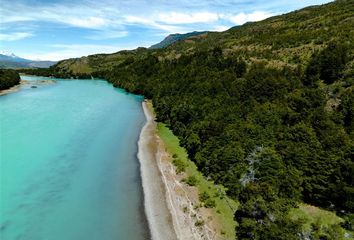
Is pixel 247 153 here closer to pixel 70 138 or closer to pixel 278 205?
pixel 278 205

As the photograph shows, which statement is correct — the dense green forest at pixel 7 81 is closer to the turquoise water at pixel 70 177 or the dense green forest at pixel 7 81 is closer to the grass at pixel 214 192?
the turquoise water at pixel 70 177

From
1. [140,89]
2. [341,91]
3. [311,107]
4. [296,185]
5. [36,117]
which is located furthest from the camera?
[140,89]

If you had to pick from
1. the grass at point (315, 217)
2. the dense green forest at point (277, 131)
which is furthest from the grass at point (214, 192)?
the grass at point (315, 217)

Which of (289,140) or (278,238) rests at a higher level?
(289,140)

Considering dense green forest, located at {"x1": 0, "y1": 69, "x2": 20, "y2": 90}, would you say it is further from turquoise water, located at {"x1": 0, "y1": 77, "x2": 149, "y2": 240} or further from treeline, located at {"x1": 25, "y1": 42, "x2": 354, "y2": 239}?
treeline, located at {"x1": 25, "y1": 42, "x2": 354, "y2": 239}

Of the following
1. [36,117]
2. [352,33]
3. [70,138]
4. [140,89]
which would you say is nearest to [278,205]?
[70,138]

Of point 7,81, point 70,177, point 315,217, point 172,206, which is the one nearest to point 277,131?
point 315,217

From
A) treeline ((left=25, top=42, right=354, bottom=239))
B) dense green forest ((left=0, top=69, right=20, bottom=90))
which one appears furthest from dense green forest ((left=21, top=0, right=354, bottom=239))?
dense green forest ((left=0, top=69, right=20, bottom=90))
